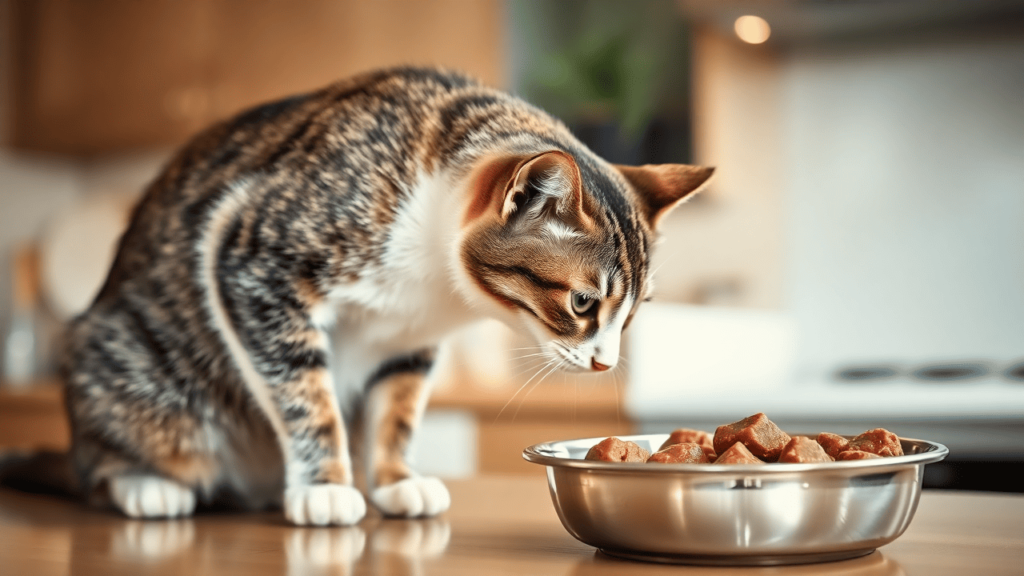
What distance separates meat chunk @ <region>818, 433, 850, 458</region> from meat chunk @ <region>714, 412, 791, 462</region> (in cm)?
3

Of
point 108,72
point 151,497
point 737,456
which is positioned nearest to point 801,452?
point 737,456

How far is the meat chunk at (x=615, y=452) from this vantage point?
700mm

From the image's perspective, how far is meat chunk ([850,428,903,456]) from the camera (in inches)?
27.8

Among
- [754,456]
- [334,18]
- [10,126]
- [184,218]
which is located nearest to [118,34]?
[10,126]

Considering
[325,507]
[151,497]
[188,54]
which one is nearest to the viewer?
[325,507]

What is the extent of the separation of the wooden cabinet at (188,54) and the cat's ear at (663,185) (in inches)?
67.1

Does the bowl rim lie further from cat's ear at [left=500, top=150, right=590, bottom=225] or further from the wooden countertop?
cat's ear at [left=500, top=150, right=590, bottom=225]

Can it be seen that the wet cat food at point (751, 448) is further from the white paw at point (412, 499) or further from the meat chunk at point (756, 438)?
the white paw at point (412, 499)

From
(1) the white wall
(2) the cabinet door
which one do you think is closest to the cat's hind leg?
(1) the white wall

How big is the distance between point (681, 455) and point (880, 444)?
159mm

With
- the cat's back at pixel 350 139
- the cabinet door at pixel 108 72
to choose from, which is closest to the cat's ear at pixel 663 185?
the cat's back at pixel 350 139

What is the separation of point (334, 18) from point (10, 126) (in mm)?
1483

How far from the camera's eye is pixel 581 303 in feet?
3.04

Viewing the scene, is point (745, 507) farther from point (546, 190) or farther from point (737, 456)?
point (546, 190)
